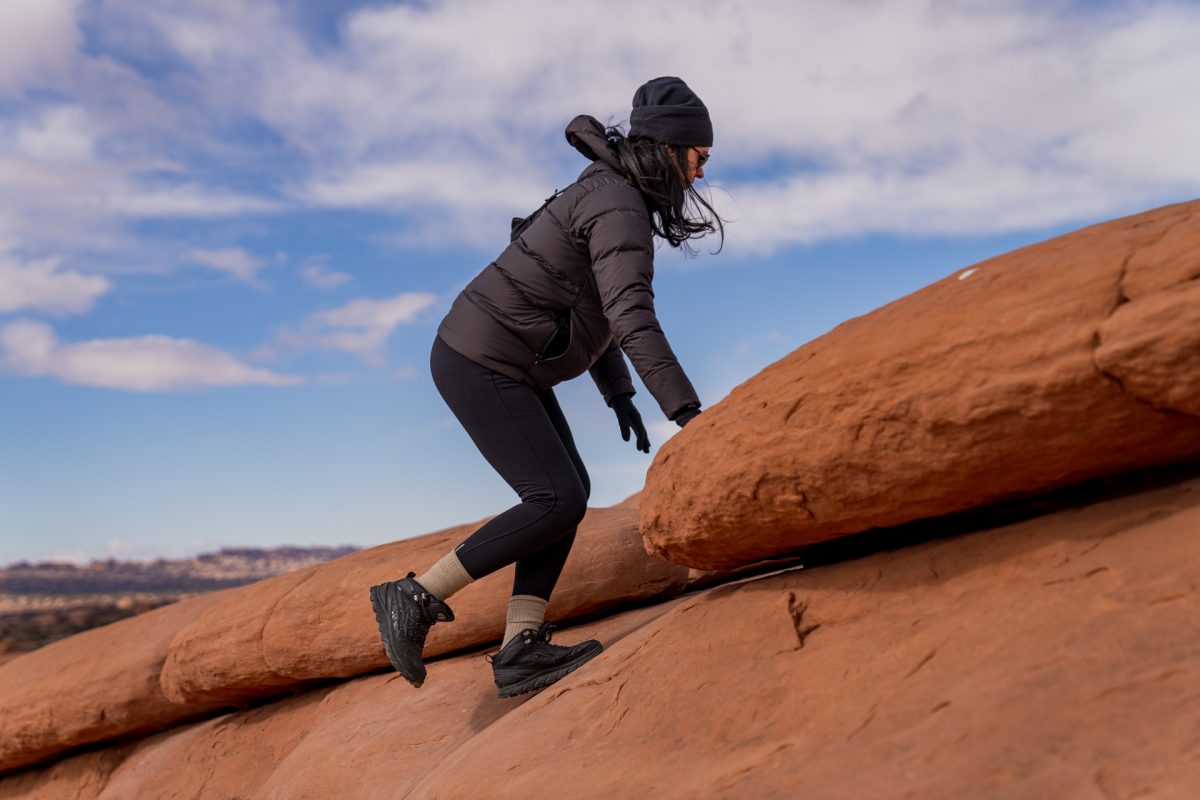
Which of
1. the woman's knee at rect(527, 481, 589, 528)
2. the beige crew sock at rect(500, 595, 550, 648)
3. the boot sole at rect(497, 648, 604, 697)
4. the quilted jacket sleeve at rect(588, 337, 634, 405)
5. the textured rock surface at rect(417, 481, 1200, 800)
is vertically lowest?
the textured rock surface at rect(417, 481, 1200, 800)

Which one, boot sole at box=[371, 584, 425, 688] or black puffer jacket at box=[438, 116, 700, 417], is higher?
black puffer jacket at box=[438, 116, 700, 417]

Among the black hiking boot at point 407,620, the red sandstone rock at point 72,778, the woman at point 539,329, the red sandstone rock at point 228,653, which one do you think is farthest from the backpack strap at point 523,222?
the red sandstone rock at point 72,778

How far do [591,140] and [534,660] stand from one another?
222cm

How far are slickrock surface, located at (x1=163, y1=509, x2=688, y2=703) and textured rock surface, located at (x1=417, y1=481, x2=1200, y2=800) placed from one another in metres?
1.47

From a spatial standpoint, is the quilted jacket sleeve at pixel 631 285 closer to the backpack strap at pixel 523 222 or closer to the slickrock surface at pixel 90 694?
the backpack strap at pixel 523 222

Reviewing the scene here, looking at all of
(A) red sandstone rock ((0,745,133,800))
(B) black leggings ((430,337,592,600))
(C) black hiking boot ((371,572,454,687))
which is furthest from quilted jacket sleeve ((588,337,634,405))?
(A) red sandstone rock ((0,745,133,800))

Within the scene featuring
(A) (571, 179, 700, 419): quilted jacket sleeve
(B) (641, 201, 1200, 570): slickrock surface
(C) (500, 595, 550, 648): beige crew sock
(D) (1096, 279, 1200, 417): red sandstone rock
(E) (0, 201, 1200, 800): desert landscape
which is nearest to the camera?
(E) (0, 201, 1200, 800): desert landscape

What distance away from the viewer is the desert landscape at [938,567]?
2717 mm

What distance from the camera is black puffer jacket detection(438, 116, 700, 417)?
4168 mm

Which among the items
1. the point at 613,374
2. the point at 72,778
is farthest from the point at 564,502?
the point at 72,778

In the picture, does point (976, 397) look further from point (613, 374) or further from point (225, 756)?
point (225, 756)

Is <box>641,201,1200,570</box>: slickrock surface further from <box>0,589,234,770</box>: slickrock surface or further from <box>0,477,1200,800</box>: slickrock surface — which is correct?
<box>0,589,234,770</box>: slickrock surface

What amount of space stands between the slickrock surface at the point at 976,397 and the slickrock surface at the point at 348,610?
208cm

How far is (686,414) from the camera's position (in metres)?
4.18
